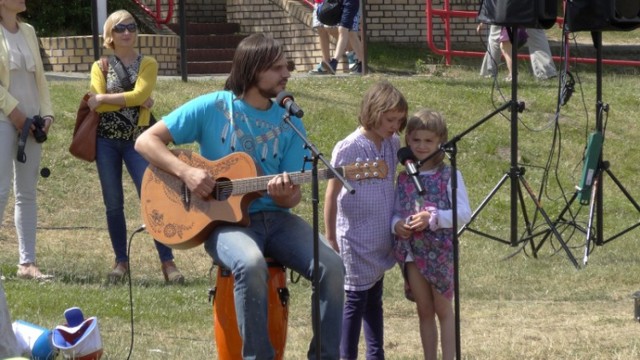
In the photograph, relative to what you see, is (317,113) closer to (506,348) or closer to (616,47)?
(506,348)

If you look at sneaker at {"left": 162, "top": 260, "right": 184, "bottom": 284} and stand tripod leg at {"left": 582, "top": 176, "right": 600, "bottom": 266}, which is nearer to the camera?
sneaker at {"left": 162, "top": 260, "right": 184, "bottom": 284}

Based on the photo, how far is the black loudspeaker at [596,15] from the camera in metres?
9.39

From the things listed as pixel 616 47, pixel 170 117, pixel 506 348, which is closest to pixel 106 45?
pixel 170 117

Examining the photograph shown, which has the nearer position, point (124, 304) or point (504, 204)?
point (124, 304)

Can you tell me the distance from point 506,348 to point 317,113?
6.21 m

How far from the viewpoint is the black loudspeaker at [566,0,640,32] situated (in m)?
9.39

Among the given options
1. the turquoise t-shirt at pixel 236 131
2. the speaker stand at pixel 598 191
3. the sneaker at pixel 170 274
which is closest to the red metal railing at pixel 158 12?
the speaker stand at pixel 598 191

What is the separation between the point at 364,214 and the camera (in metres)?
6.37

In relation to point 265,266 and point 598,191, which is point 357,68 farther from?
point 265,266

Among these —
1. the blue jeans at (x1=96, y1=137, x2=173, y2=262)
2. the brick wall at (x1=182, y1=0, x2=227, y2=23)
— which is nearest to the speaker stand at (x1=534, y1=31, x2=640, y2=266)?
the blue jeans at (x1=96, y1=137, x2=173, y2=262)

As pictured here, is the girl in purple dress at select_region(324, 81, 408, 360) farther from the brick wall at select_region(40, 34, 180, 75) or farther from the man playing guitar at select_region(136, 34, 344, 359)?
the brick wall at select_region(40, 34, 180, 75)

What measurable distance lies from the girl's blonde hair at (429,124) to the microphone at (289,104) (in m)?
0.87

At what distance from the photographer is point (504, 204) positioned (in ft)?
39.1

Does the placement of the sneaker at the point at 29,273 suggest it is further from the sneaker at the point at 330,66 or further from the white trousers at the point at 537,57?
the white trousers at the point at 537,57
